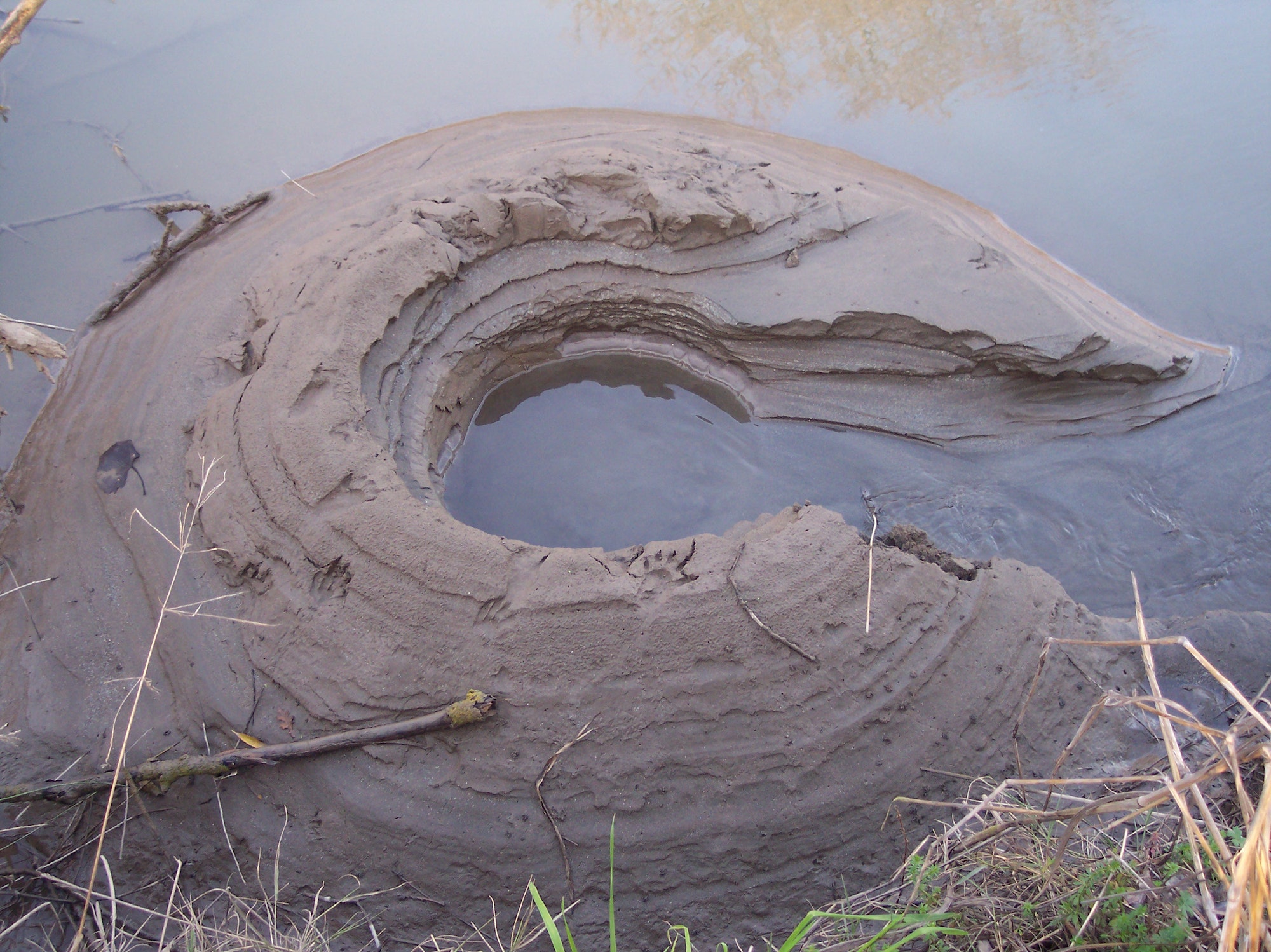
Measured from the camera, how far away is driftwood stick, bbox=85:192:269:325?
3637mm

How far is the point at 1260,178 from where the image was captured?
436cm

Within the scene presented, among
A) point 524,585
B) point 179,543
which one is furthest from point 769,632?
point 179,543

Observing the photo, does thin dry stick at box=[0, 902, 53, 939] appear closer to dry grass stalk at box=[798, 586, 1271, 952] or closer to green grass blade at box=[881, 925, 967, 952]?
dry grass stalk at box=[798, 586, 1271, 952]

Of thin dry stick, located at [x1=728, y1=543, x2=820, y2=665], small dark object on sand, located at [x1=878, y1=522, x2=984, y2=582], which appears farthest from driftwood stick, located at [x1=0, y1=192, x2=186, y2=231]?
small dark object on sand, located at [x1=878, y1=522, x2=984, y2=582]

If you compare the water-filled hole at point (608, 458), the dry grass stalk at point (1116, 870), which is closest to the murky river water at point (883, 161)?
the water-filled hole at point (608, 458)

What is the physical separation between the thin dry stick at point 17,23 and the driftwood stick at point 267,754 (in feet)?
10.9

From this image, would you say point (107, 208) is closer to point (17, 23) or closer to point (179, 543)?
point (17, 23)

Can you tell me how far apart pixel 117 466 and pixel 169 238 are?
157 centimetres

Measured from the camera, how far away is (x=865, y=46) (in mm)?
5223

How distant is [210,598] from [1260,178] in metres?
5.99

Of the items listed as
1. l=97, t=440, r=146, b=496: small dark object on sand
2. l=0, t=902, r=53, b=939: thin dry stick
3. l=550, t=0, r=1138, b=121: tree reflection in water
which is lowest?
l=0, t=902, r=53, b=939: thin dry stick

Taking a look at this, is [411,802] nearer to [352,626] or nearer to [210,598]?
[352,626]

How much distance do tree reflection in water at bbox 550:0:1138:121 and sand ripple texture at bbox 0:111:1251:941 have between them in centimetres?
186

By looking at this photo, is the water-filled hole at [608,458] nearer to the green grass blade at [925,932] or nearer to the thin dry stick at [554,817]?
the thin dry stick at [554,817]
